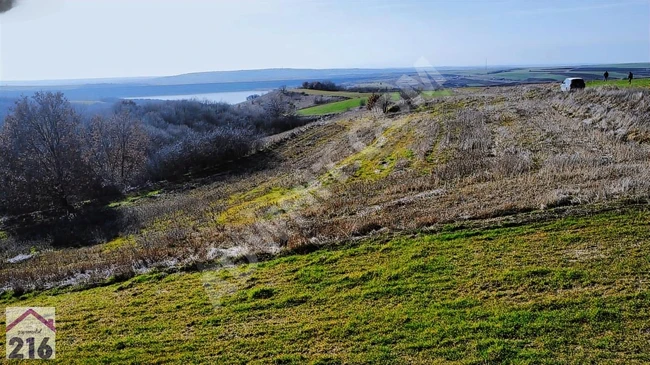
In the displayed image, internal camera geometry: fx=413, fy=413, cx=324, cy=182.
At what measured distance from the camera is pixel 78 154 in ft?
109

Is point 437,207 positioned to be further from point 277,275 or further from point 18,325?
point 18,325

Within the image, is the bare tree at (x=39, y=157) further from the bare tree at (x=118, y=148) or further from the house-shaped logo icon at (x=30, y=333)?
the house-shaped logo icon at (x=30, y=333)

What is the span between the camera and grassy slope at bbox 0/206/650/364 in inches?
275

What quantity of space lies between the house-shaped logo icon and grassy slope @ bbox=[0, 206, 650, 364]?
0.87 feet

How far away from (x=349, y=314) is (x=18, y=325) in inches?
318

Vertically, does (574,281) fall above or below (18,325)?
above

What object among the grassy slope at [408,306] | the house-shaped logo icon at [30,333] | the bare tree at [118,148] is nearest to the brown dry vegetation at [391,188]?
the grassy slope at [408,306]

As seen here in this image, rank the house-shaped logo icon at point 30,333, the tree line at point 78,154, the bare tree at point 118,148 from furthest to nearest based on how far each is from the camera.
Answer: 1. the bare tree at point 118,148
2. the tree line at point 78,154
3. the house-shaped logo icon at point 30,333

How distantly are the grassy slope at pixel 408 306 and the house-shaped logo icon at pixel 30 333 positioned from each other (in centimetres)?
26

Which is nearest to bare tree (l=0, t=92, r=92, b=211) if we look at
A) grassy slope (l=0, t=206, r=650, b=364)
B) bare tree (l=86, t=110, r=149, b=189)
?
bare tree (l=86, t=110, r=149, b=189)

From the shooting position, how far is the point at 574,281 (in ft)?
27.4

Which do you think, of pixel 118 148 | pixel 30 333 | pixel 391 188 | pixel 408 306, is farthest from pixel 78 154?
pixel 408 306

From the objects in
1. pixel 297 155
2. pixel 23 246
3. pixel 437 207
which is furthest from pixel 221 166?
pixel 437 207

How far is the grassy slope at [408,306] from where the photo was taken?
6.98 metres
